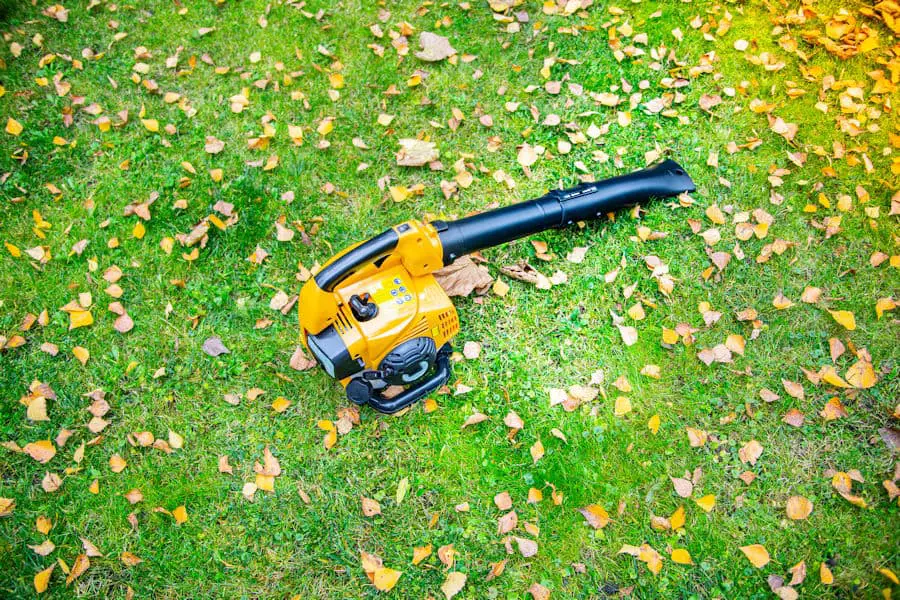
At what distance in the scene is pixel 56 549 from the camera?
3018mm

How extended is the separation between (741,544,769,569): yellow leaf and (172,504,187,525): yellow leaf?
2.88m

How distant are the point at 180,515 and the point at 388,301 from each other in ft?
5.27

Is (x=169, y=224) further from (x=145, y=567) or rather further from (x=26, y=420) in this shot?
(x=145, y=567)

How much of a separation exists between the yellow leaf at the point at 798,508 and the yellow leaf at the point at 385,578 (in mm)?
2023

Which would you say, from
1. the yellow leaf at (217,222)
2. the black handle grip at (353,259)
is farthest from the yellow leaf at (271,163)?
the black handle grip at (353,259)

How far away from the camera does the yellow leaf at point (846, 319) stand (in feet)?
11.2

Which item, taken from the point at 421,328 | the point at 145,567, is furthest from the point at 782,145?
the point at 145,567

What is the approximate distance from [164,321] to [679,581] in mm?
3239

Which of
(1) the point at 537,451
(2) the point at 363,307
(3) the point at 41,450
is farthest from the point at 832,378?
(3) the point at 41,450

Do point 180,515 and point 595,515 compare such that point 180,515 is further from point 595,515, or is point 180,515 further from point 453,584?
point 595,515

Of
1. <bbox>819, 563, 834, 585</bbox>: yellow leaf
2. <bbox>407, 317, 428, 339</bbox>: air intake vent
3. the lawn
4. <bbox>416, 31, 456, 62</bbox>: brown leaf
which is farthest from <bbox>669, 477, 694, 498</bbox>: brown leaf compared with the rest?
<bbox>416, 31, 456, 62</bbox>: brown leaf

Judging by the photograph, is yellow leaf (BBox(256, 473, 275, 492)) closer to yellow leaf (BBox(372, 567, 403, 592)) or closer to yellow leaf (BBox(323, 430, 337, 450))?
yellow leaf (BBox(323, 430, 337, 450))

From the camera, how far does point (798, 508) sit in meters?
3.02

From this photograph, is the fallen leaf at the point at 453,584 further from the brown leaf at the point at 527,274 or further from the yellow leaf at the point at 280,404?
the brown leaf at the point at 527,274
